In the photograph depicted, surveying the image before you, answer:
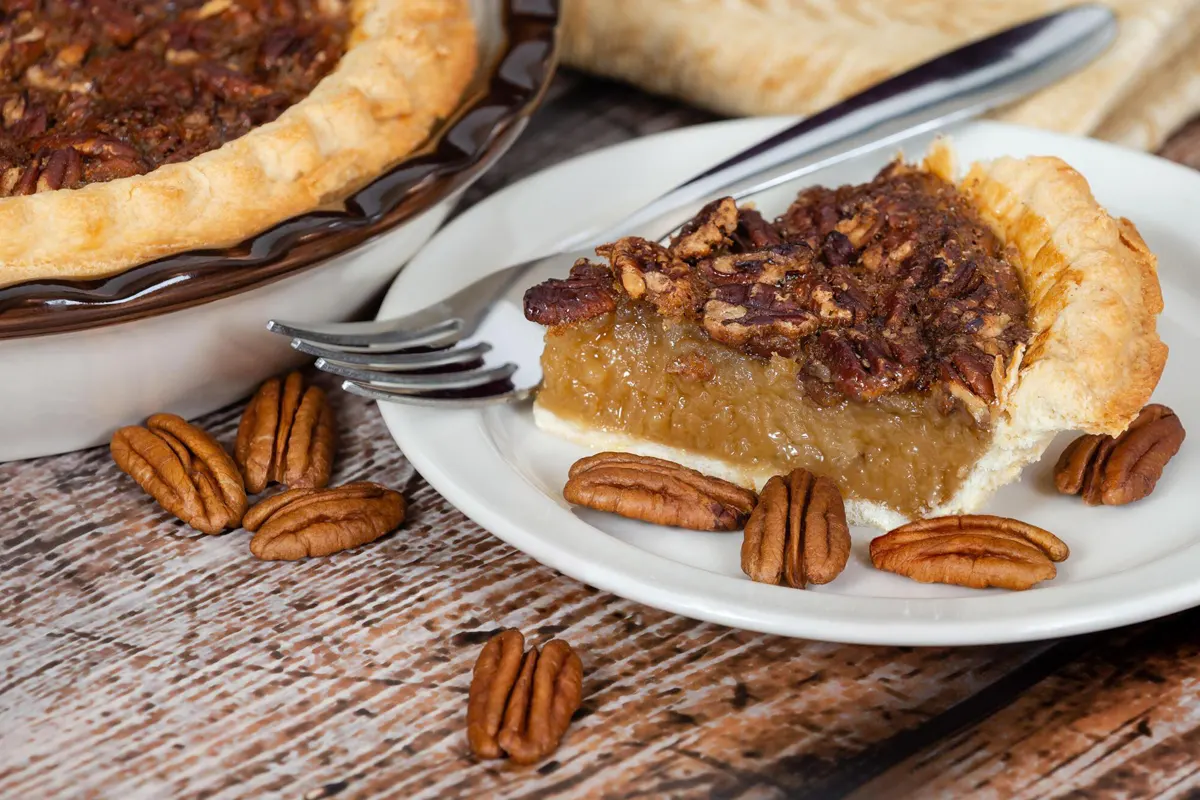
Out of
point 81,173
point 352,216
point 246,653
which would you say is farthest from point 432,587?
point 81,173

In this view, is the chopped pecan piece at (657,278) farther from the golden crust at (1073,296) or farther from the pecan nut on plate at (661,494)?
the golden crust at (1073,296)

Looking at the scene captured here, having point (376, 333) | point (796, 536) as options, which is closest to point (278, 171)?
point (376, 333)

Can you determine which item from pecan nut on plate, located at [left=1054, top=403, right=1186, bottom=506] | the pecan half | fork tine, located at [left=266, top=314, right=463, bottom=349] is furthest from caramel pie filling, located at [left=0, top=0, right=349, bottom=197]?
pecan nut on plate, located at [left=1054, top=403, right=1186, bottom=506]

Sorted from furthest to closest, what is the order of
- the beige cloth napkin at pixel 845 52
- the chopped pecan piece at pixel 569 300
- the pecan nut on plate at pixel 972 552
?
the beige cloth napkin at pixel 845 52
the chopped pecan piece at pixel 569 300
the pecan nut on plate at pixel 972 552

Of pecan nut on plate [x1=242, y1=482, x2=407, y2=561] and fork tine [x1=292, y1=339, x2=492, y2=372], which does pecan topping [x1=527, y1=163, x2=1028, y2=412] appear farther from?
pecan nut on plate [x1=242, y1=482, x2=407, y2=561]

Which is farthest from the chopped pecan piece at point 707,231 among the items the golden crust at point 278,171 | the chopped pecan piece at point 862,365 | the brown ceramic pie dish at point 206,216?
the golden crust at point 278,171

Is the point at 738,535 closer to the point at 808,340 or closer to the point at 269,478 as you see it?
the point at 808,340
